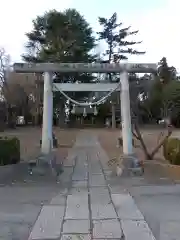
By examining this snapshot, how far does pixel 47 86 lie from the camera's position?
41.8ft

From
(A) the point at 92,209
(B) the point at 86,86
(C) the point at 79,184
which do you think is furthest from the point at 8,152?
(A) the point at 92,209

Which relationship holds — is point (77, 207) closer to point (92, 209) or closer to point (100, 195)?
point (92, 209)

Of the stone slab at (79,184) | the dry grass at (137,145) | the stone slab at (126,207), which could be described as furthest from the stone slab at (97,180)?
the dry grass at (137,145)

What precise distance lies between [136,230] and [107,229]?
1.36ft

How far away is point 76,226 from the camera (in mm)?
6184

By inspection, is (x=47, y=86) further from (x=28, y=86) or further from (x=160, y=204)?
(x=28, y=86)

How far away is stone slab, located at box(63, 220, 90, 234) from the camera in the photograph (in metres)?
5.90

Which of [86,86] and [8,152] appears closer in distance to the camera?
[8,152]

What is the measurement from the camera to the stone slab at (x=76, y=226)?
232 inches

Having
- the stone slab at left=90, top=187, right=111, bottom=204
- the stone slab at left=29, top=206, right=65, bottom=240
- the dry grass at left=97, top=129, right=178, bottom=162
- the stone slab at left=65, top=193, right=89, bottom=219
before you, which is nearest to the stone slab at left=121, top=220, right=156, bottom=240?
the stone slab at left=65, top=193, right=89, bottom=219

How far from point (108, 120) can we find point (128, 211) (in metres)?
55.7

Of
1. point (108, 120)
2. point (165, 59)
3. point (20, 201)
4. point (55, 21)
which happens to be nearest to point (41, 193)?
point (20, 201)

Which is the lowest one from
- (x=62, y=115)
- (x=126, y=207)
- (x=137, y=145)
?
(x=137, y=145)

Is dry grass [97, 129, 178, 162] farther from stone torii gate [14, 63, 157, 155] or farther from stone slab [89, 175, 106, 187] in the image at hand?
stone slab [89, 175, 106, 187]
